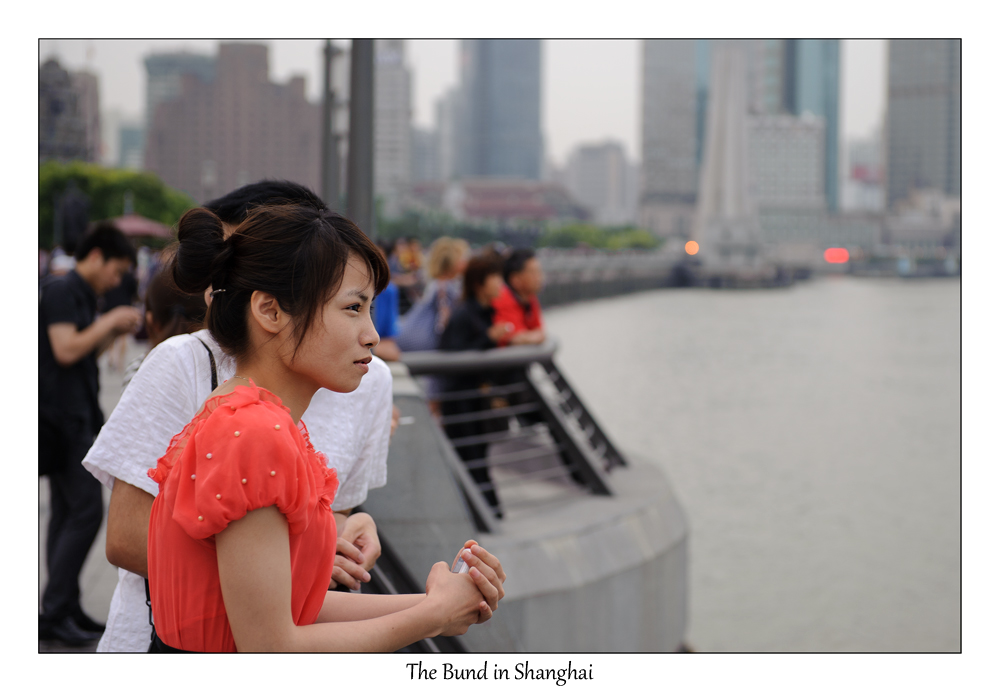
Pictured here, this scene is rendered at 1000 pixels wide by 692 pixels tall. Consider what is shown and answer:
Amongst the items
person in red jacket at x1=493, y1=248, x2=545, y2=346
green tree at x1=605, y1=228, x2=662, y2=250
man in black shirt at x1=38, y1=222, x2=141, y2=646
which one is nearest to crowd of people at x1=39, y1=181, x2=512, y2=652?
man in black shirt at x1=38, y1=222, x2=141, y2=646

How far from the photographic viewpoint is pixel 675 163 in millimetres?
182375

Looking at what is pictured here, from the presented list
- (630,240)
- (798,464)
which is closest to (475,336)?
(798,464)

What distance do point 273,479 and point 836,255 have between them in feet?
490

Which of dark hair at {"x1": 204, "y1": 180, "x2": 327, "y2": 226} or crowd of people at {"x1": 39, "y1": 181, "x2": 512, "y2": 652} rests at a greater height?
dark hair at {"x1": 204, "y1": 180, "x2": 327, "y2": 226}

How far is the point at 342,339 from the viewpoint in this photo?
1.46 metres

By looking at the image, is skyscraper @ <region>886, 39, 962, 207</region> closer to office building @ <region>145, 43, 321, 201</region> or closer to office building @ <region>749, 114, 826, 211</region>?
office building @ <region>749, 114, 826, 211</region>

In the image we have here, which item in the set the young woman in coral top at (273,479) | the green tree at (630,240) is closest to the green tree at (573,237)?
the green tree at (630,240)

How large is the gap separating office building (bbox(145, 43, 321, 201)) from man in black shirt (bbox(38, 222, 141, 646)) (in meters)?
82.2

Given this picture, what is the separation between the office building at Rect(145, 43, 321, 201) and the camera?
8769 centimetres

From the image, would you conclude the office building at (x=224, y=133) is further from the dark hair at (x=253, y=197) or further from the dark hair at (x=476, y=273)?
the dark hair at (x=253, y=197)

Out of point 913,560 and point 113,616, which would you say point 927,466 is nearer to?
point 913,560

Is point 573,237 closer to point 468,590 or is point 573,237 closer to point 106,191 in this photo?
point 106,191

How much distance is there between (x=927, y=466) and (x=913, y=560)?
31.8 feet
